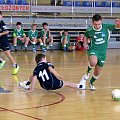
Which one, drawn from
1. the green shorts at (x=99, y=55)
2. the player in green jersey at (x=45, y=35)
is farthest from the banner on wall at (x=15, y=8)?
the green shorts at (x=99, y=55)

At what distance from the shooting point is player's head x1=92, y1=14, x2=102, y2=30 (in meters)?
8.13

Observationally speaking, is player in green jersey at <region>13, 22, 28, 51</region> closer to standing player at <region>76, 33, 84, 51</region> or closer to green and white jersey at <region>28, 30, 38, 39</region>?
green and white jersey at <region>28, 30, 38, 39</region>

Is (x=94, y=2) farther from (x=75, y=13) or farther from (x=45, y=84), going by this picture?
(x=45, y=84)

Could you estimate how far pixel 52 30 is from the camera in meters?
21.7

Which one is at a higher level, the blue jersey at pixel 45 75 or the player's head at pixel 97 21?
the player's head at pixel 97 21

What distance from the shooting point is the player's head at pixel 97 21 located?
Result: 8.13m

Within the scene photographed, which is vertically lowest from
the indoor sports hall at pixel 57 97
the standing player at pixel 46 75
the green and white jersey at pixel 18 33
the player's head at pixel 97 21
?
the indoor sports hall at pixel 57 97

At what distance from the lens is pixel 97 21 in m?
8.23

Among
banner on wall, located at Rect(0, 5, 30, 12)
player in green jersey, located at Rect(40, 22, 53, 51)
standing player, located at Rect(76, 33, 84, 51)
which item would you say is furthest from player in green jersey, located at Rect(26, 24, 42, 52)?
banner on wall, located at Rect(0, 5, 30, 12)

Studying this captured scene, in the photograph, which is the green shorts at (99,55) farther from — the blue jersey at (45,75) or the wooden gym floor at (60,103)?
the blue jersey at (45,75)

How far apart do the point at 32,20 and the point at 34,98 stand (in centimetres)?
1471

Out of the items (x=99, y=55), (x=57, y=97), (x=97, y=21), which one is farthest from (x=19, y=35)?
(x=57, y=97)

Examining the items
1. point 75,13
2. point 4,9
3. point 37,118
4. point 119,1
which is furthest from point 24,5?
point 37,118

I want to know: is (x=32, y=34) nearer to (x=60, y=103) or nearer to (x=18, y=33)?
(x=18, y=33)
